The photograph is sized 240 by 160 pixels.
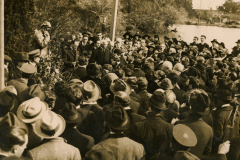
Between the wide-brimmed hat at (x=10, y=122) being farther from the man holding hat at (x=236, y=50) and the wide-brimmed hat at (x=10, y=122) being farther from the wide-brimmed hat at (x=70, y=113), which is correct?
the man holding hat at (x=236, y=50)

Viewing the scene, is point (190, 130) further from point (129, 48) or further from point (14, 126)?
point (14, 126)

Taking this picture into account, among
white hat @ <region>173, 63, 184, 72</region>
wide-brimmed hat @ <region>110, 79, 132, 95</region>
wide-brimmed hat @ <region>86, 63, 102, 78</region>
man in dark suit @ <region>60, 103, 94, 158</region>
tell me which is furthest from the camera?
white hat @ <region>173, 63, 184, 72</region>

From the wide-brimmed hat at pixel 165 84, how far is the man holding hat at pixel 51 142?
178 cm

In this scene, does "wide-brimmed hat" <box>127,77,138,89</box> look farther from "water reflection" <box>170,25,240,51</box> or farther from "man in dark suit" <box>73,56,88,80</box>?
"water reflection" <box>170,25,240,51</box>

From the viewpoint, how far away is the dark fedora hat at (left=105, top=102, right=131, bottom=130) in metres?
3.92

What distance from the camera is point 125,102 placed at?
4.30 m

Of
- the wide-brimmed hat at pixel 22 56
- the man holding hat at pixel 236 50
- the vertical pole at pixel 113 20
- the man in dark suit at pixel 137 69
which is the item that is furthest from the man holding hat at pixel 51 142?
the man holding hat at pixel 236 50

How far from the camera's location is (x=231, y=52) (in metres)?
4.92

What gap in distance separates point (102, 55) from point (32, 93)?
53.4 inches

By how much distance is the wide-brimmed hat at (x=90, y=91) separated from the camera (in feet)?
14.3

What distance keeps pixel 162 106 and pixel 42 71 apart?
1.98m

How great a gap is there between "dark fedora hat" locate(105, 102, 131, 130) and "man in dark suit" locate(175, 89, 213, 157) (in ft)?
3.00

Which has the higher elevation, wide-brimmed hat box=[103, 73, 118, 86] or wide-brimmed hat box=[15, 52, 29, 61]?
wide-brimmed hat box=[15, 52, 29, 61]

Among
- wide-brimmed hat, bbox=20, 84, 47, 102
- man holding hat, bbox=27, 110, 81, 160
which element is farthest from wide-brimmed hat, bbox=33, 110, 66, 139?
wide-brimmed hat, bbox=20, 84, 47, 102
